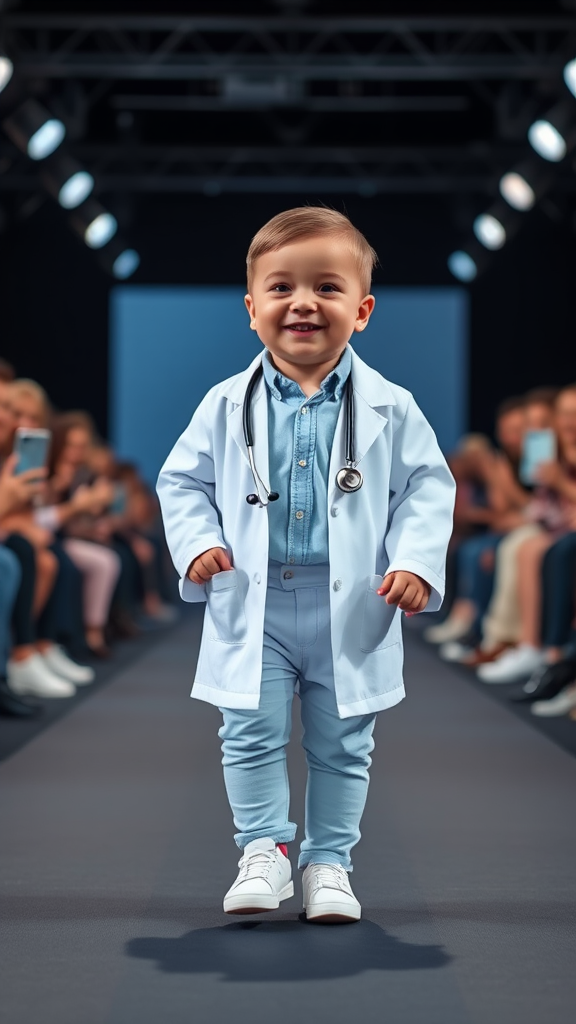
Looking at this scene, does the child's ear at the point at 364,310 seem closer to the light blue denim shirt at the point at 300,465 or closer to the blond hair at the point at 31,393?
the light blue denim shirt at the point at 300,465

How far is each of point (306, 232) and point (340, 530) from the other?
0.41 meters

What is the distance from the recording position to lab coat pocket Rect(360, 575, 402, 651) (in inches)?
83.2

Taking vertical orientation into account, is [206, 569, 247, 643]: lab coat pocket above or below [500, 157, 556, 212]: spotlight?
below

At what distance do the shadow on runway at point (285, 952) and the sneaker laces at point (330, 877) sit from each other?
2.1 inches

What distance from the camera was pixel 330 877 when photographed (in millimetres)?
2129

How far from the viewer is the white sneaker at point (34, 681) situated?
Answer: 4.81 metres

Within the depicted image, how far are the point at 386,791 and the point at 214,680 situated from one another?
1262mm

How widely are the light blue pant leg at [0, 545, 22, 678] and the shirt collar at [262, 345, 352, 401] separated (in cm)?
222

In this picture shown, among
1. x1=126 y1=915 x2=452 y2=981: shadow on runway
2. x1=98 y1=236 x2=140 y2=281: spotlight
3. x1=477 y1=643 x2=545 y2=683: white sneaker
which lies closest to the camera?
x1=126 y1=915 x2=452 y2=981: shadow on runway

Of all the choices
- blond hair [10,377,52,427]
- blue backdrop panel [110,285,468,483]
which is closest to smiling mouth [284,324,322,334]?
blond hair [10,377,52,427]

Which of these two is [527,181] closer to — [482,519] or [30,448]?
[482,519]

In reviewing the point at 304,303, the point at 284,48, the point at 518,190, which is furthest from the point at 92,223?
the point at 304,303

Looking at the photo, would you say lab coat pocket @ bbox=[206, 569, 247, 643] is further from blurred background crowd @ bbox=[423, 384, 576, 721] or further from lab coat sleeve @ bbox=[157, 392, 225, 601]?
blurred background crowd @ bbox=[423, 384, 576, 721]

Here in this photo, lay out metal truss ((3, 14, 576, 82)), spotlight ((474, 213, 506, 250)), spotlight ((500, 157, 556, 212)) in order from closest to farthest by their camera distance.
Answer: metal truss ((3, 14, 576, 82)) → spotlight ((500, 157, 556, 212)) → spotlight ((474, 213, 506, 250))
